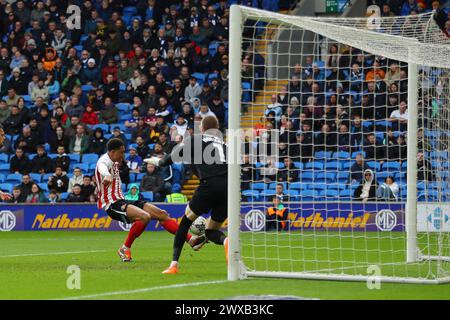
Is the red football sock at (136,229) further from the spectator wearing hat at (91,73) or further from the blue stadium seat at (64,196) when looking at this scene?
the spectator wearing hat at (91,73)

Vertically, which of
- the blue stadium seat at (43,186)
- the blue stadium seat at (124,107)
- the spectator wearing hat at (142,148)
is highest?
the blue stadium seat at (124,107)

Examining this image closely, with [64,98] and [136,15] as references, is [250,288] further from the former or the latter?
[136,15]

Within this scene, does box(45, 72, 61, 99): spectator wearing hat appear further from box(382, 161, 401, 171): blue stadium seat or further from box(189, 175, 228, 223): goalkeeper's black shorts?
box(189, 175, 228, 223): goalkeeper's black shorts

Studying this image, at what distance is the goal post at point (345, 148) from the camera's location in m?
12.7

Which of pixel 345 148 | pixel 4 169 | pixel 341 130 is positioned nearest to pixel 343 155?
pixel 345 148

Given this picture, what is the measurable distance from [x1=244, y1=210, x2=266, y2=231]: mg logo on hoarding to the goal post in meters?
0.03

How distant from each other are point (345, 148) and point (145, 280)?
444 inches

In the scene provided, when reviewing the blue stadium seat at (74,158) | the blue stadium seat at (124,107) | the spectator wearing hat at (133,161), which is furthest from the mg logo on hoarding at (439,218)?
the blue stadium seat at (124,107)

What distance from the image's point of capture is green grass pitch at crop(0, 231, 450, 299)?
10.6 m

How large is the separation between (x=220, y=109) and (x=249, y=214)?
413 centimetres

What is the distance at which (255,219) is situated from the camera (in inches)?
947

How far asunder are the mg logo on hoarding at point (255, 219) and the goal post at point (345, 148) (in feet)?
0.09

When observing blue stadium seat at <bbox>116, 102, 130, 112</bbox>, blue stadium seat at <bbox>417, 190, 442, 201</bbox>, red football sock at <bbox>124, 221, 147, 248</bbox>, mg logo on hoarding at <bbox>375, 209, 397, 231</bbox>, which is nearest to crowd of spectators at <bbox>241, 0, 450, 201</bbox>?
mg logo on hoarding at <bbox>375, 209, 397, 231</bbox>

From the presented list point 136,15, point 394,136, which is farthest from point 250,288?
point 136,15
